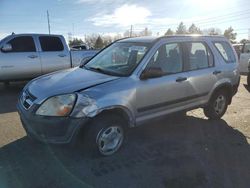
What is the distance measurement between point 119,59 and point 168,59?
862mm

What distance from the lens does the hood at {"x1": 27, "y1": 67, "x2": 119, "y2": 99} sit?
13.3 ft

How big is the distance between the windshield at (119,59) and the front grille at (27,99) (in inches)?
47.8

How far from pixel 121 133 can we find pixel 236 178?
5.70ft

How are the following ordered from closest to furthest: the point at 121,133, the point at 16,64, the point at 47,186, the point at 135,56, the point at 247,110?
the point at 47,186, the point at 121,133, the point at 135,56, the point at 247,110, the point at 16,64

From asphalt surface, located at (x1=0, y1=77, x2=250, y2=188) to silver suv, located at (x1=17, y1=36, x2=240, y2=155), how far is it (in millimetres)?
374

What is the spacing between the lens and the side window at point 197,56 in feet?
17.4

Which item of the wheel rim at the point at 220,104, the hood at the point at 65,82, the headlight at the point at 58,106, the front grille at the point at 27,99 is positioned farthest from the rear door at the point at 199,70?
the front grille at the point at 27,99

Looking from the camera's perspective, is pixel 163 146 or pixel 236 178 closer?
pixel 236 178

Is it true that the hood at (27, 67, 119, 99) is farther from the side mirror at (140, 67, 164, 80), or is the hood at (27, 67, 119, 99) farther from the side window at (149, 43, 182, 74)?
the side window at (149, 43, 182, 74)

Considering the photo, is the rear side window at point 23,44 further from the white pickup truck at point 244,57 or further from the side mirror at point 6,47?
the white pickup truck at point 244,57

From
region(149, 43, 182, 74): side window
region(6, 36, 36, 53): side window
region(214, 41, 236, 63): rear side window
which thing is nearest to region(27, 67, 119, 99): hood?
region(149, 43, 182, 74): side window

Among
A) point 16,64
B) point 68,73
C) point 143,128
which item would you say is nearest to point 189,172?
point 143,128

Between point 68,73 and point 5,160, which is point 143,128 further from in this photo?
point 5,160

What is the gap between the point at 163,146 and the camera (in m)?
4.86
